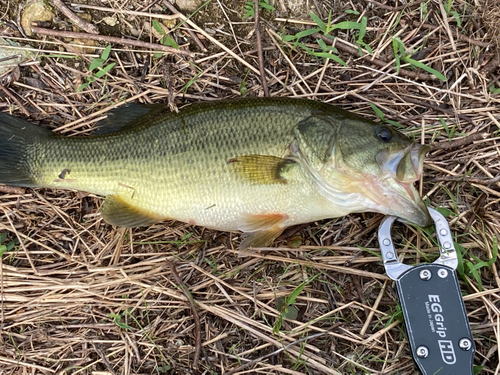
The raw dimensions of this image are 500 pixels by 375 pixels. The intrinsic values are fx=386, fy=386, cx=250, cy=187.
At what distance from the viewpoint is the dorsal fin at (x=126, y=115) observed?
10.6 ft

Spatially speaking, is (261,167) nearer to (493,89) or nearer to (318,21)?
(318,21)

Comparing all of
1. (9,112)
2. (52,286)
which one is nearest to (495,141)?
(52,286)

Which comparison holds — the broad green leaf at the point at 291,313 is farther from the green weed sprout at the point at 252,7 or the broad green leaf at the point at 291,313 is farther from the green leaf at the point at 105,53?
the green leaf at the point at 105,53

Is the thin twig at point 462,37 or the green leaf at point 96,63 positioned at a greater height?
the thin twig at point 462,37

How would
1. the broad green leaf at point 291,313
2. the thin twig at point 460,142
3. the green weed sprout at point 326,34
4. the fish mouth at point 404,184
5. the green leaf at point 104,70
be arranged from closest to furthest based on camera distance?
the fish mouth at point 404,184 < the broad green leaf at point 291,313 < the thin twig at point 460,142 < the green weed sprout at point 326,34 < the green leaf at point 104,70

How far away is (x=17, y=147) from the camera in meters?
3.22

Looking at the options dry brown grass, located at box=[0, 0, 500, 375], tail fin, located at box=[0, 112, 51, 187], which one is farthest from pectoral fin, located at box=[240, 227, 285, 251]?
tail fin, located at box=[0, 112, 51, 187]

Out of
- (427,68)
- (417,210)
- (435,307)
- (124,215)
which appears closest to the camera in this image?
(417,210)

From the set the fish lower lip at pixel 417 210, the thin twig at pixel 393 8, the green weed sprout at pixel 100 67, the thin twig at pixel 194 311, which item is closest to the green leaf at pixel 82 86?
the green weed sprout at pixel 100 67

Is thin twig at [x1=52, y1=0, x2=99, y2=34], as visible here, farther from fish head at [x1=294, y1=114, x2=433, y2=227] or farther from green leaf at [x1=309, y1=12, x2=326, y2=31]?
fish head at [x1=294, y1=114, x2=433, y2=227]

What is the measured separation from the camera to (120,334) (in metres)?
3.11

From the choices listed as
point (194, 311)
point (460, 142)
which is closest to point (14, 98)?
point (194, 311)

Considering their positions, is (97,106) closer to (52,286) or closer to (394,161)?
(52,286)

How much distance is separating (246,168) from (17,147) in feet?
6.45
